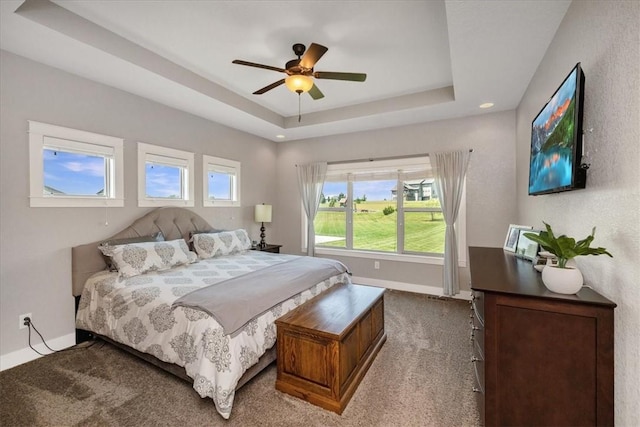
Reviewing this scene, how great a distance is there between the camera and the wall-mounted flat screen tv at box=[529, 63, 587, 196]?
1.43m

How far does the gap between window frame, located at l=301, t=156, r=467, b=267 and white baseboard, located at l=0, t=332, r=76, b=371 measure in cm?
339

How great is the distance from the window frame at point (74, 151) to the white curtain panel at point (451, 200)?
4082 mm

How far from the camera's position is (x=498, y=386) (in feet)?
4.29

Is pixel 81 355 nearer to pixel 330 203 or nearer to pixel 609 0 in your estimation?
pixel 330 203

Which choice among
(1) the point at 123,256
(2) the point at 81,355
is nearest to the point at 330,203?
(1) the point at 123,256

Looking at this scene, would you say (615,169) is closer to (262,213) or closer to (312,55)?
(312,55)

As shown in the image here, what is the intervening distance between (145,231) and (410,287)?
3711mm

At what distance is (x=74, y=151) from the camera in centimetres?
277

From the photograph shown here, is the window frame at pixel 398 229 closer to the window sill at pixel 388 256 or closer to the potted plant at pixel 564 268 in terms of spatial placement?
the window sill at pixel 388 256

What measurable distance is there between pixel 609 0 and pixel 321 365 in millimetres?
2489

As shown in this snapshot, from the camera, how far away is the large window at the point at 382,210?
14.1ft

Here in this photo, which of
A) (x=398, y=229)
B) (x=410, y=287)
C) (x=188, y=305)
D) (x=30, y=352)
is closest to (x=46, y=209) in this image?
(x=30, y=352)

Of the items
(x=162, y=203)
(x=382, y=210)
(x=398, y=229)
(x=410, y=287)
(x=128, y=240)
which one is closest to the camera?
(x=128, y=240)

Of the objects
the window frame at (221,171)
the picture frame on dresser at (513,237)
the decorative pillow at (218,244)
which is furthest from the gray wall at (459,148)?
the decorative pillow at (218,244)
